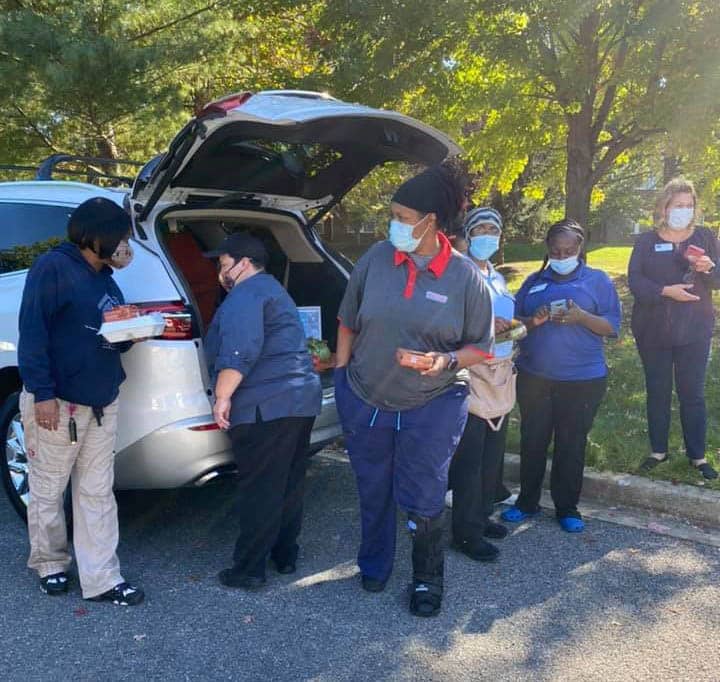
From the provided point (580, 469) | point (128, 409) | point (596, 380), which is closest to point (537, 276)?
point (596, 380)

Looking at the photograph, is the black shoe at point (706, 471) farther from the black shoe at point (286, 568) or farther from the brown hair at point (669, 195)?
the black shoe at point (286, 568)

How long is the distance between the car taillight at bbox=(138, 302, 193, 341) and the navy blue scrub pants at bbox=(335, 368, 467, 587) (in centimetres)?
75

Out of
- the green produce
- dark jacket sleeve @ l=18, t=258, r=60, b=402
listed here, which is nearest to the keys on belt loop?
dark jacket sleeve @ l=18, t=258, r=60, b=402

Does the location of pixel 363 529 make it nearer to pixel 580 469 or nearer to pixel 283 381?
pixel 283 381

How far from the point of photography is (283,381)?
334 cm

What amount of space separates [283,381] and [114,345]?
2.51 feet

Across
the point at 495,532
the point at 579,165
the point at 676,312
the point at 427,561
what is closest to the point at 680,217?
the point at 676,312

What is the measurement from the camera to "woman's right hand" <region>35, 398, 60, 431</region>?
10.0ft

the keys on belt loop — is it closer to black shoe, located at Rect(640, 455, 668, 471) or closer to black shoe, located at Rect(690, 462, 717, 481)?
black shoe, located at Rect(640, 455, 668, 471)

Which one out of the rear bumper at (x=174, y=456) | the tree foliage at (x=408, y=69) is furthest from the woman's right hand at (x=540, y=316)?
the tree foliage at (x=408, y=69)

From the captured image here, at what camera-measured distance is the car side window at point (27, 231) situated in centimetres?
413

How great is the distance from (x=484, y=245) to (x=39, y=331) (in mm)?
2139

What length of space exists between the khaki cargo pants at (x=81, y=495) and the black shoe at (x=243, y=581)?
19.7 inches

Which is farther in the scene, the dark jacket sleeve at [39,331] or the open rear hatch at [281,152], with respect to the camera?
the open rear hatch at [281,152]
